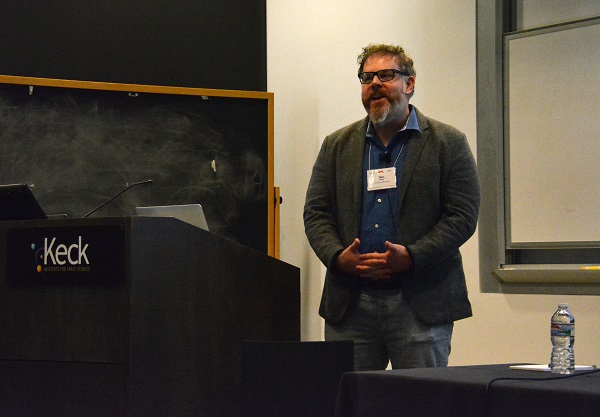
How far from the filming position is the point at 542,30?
3684mm

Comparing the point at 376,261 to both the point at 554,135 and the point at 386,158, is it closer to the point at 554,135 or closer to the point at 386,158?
the point at 386,158

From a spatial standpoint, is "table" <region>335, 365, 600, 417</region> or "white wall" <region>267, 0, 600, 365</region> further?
"white wall" <region>267, 0, 600, 365</region>

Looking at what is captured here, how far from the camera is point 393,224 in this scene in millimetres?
2949

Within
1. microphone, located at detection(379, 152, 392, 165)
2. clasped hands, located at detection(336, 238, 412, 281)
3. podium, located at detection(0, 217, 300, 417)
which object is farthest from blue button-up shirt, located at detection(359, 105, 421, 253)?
podium, located at detection(0, 217, 300, 417)

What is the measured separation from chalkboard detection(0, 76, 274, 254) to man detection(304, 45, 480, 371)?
5.09 ft

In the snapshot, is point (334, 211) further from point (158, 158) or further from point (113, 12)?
point (113, 12)

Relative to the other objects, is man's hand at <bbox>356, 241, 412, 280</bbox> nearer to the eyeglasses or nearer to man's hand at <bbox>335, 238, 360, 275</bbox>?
man's hand at <bbox>335, 238, 360, 275</bbox>

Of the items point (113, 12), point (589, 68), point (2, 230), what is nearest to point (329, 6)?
point (113, 12)

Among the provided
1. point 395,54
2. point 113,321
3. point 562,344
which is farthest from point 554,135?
point 113,321

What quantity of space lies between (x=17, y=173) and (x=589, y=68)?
8.78ft

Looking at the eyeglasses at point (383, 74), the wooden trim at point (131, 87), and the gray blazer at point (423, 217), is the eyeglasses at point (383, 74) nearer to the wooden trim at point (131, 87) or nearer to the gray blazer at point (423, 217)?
the gray blazer at point (423, 217)

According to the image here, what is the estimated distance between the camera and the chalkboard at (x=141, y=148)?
433 centimetres

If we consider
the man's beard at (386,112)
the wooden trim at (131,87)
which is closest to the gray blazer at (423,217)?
the man's beard at (386,112)

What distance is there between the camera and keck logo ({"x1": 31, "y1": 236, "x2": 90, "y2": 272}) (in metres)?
2.42
